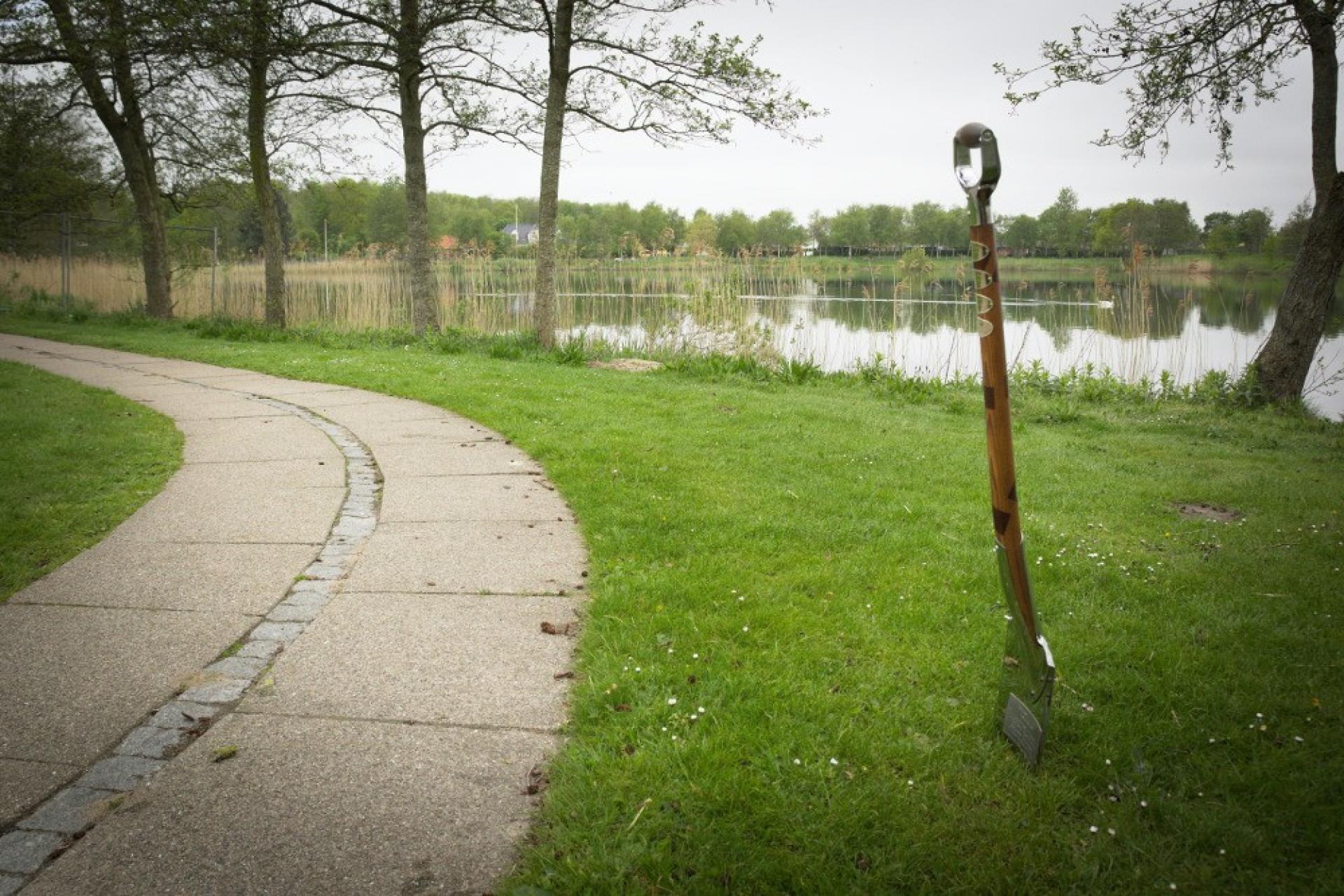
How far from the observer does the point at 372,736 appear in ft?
8.25

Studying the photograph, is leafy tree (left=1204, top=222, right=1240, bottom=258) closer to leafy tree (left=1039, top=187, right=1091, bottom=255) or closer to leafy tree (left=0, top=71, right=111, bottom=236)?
leafy tree (left=1039, top=187, right=1091, bottom=255)

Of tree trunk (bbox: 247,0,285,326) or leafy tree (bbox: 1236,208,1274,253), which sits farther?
leafy tree (bbox: 1236,208,1274,253)

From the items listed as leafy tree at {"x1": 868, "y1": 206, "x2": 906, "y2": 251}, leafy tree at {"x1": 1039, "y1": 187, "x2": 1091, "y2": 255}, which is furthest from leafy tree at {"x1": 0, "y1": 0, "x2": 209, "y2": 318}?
leafy tree at {"x1": 868, "y1": 206, "x2": 906, "y2": 251}

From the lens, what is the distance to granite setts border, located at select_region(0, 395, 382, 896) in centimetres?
203

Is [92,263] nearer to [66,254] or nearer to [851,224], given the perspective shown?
[66,254]

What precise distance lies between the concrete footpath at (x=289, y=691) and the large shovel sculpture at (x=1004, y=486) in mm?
1481

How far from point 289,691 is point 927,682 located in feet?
7.43

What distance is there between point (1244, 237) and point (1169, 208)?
361 cm

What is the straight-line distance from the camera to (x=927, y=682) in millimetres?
2912

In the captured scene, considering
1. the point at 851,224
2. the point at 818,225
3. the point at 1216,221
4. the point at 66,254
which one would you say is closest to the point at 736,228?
the point at 818,225

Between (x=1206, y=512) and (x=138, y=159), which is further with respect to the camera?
(x=138, y=159)

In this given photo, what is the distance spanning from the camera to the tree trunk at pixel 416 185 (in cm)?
1281

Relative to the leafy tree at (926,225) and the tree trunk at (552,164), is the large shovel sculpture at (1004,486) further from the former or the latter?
the leafy tree at (926,225)

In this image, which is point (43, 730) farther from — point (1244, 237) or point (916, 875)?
point (1244, 237)
